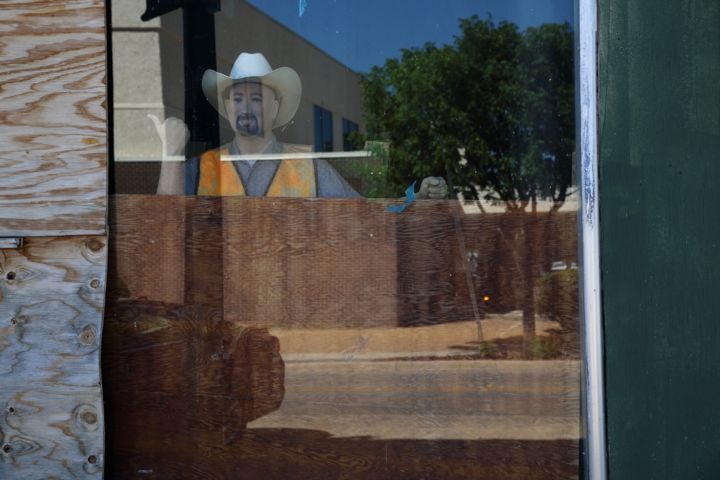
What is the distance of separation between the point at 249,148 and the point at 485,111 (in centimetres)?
77

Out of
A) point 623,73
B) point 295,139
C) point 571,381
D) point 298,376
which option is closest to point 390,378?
point 298,376

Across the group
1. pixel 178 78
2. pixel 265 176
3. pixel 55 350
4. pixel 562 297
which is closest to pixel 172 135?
pixel 178 78

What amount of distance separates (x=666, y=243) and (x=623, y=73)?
535mm

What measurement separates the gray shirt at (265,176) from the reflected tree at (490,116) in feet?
0.54

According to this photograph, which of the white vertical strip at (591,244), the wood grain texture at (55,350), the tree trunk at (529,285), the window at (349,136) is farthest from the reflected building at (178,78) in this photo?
the white vertical strip at (591,244)

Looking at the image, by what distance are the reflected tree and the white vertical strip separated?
0.16 ft

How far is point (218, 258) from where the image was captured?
311 cm

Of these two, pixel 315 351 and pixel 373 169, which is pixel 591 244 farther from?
pixel 315 351

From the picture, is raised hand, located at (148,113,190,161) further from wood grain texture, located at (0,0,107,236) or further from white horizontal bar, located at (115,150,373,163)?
wood grain texture, located at (0,0,107,236)

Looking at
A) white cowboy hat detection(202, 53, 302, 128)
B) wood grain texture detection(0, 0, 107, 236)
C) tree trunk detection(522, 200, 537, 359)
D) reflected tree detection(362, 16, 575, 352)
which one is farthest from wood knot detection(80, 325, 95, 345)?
tree trunk detection(522, 200, 537, 359)

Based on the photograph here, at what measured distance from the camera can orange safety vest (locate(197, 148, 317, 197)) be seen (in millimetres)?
3121

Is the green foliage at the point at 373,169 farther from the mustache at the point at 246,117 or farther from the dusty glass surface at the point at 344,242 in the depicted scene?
the mustache at the point at 246,117

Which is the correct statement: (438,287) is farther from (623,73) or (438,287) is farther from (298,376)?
(623,73)

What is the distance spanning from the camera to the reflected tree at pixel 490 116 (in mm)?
3031
